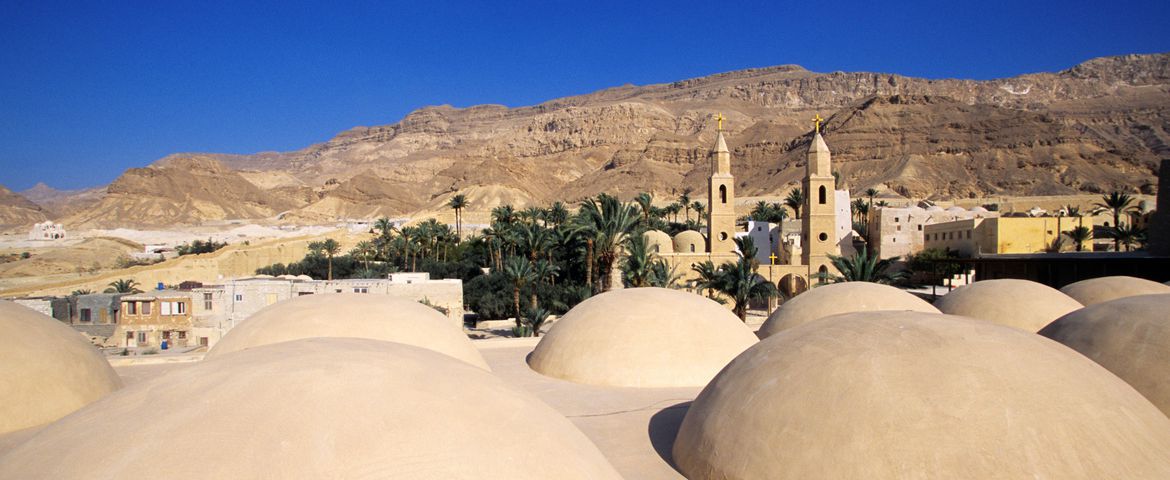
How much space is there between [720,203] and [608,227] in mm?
11196

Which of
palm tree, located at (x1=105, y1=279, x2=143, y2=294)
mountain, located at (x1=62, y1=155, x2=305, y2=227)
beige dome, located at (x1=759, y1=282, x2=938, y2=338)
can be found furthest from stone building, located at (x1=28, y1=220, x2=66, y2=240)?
beige dome, located at (x1=759, y1=282, x2=938, y2=338)

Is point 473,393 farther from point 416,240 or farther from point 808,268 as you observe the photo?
point 416,240

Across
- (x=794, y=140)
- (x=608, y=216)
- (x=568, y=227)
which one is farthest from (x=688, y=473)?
(x=794, y=140)

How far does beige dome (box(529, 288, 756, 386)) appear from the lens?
10.4 meters

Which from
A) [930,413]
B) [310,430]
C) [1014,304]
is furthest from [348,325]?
[1014,304]

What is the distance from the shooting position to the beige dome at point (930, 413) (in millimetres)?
4625

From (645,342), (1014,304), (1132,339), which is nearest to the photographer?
(1132,339)

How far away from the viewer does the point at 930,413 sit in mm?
4883

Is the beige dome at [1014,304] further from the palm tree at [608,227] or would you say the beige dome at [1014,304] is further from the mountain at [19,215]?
the mountain at [19,215]

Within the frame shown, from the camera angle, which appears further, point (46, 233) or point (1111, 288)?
point (46, 233)

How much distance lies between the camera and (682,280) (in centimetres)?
3148

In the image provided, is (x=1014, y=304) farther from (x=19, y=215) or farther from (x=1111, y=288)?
(x=19, y=215)

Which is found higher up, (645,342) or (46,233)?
(46,233)

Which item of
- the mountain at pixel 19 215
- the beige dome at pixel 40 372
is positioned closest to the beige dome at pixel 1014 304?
the beige dome at pixel 40 372
